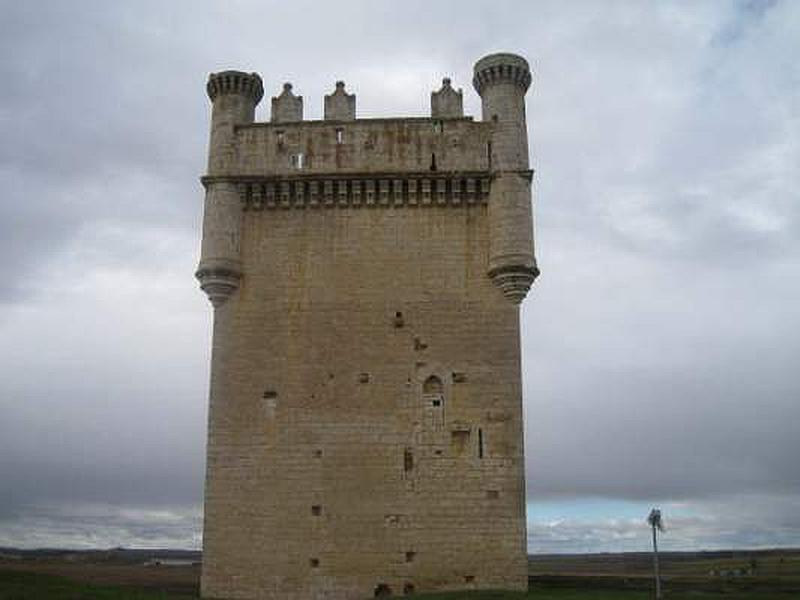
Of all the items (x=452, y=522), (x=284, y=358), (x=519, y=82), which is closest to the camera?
(x=452, y=522)

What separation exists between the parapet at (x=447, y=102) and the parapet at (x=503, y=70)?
0.89 meters

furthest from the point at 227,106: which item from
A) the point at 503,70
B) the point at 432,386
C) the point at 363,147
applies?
the point at 432,386

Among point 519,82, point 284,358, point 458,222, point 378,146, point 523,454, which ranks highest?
point 519,82

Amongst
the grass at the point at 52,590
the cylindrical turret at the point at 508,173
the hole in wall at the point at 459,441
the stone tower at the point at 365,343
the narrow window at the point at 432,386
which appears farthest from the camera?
the cylindrical turret at the point at 508,173

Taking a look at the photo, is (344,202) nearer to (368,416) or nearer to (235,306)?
(235,306)

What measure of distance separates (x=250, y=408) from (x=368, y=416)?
3341 millimetres

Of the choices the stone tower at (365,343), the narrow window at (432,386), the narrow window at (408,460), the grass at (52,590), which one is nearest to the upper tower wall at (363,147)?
the stone tower at (365,343)

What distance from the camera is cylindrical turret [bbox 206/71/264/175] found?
25.7 metres

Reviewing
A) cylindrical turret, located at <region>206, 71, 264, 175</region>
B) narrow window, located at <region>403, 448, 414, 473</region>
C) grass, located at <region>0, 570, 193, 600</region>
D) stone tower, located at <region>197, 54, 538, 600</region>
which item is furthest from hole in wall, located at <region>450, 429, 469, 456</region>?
cylindrical turret, located at <region>206, 71, 264, 175</region>

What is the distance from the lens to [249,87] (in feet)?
86.5

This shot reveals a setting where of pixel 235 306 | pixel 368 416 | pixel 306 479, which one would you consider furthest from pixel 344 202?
pixel 306 479

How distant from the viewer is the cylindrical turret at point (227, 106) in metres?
25.7

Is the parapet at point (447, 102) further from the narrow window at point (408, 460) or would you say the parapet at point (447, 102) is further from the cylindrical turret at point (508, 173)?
the narrow window at point (408, 460)

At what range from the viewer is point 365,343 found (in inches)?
938
